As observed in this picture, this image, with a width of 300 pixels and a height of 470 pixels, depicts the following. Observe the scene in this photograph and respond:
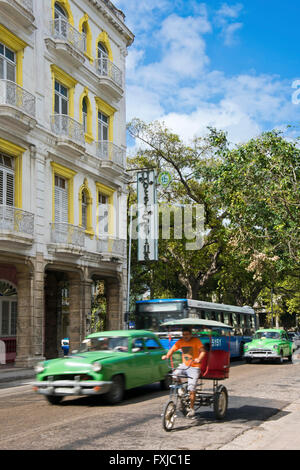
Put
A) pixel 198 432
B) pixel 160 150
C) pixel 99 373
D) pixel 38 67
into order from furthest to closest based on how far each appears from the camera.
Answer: pixel 160 150 → pixel 38 67 → pixel 99 373 → pixel 198 432

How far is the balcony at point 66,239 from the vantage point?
2317 cm

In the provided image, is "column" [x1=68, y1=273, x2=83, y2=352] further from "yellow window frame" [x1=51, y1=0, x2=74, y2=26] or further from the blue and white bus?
"yellow window frame" [x1=51, y1=0, x2=74, y2=26]

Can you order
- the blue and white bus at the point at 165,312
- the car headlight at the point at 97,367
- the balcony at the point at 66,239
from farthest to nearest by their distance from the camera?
the balcony at the point at 66,239 < the blue and white bus at the point at 165,312 < the car headlight at the point at 97,367

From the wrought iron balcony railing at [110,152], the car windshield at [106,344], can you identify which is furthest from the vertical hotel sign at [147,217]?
the car windshield at [106,344]

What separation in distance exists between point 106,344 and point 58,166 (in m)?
13.1

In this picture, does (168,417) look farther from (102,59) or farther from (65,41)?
(102,59)

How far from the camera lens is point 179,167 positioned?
35.6 m

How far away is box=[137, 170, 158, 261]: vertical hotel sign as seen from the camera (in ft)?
102

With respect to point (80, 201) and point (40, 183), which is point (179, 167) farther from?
point (40, 183)

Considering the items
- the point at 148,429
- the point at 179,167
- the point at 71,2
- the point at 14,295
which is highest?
the point at 71,2

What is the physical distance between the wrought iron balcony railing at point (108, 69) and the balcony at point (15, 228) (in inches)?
422

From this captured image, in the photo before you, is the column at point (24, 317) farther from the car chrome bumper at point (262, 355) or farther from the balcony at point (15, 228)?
the car chrome bumper at point (262, 355)
